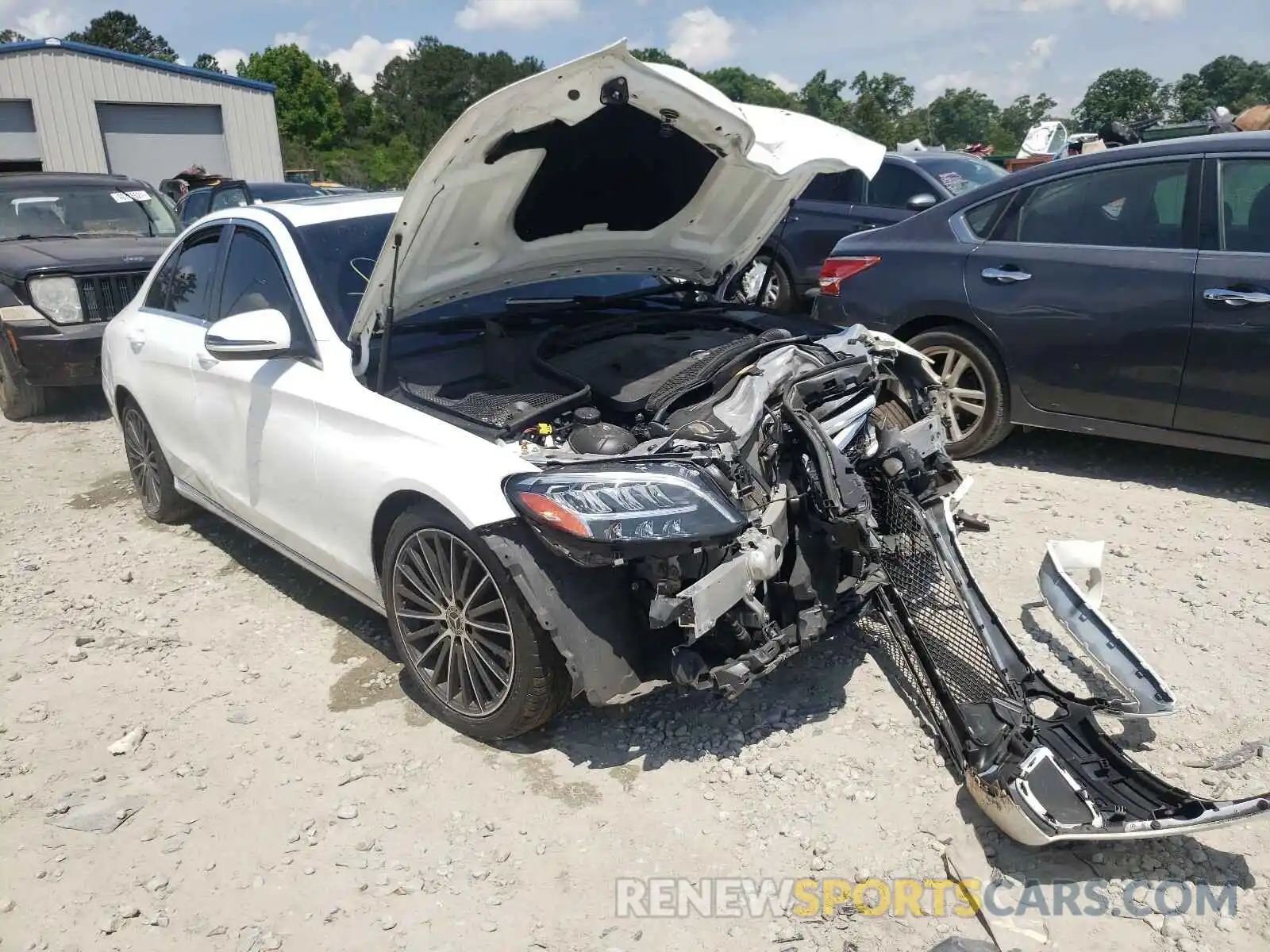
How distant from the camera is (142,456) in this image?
17.2ft

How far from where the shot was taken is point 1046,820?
8.04ft

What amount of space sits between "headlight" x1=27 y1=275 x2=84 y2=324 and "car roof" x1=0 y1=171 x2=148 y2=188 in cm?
204

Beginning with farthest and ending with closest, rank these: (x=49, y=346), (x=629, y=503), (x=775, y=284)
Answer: (x=775, y=284) → (x=49, y=346) → (x=629, y=503)

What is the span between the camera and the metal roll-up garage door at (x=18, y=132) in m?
21.5

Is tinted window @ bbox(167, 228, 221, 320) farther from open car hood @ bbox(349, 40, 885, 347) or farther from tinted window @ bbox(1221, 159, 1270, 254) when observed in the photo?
tinted window @ bbox(1221, 159, 1270, 254)

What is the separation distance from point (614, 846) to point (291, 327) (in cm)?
231

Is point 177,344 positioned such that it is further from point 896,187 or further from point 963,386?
point 896,187

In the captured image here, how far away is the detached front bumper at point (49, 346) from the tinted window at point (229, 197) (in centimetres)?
563

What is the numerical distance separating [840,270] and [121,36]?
253 ft

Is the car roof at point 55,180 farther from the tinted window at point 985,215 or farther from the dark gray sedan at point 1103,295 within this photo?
the tinted window at point 985,215

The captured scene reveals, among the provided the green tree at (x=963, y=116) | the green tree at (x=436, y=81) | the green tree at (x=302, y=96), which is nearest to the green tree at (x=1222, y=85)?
the green tree at (x=963, y=116)

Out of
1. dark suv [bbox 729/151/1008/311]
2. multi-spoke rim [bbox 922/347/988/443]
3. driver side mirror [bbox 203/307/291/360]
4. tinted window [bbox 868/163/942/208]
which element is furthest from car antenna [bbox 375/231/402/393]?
tinted window [bbox 868/163/942/208]

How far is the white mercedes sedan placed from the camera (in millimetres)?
2738

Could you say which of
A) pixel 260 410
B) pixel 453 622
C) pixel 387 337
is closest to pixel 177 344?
pixel 260 410
